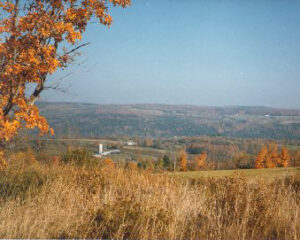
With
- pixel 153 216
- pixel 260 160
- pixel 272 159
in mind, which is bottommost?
pixel 272 159

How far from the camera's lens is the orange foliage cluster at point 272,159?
94000 millimetres

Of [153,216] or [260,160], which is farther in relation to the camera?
[260,160]

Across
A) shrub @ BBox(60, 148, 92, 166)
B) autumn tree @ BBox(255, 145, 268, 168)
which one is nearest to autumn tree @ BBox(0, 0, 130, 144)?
shrub @ BBox(60, 148, 92, 166)

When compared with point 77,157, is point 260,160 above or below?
below

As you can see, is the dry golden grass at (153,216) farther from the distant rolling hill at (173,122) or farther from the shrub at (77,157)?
the distant rolling hill at (173,122)

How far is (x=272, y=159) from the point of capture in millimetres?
101000

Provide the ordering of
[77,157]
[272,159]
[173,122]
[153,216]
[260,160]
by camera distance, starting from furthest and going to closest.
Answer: [173,122] < [272,159] < [260,160] < [77,157] < [153,216]

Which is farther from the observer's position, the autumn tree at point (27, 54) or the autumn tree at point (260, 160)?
the autumn tree at point (260, 160)

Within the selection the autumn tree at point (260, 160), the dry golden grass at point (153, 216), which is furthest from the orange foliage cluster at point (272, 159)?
the dry golden grass at point (153, 216)

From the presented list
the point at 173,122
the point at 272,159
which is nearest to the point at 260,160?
the point at 272,159

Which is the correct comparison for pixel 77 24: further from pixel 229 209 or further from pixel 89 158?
pixel 89 158

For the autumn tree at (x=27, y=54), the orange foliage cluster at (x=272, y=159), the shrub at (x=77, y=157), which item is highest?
the autumn tree at (x=27, y=54)

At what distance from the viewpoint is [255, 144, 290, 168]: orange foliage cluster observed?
94000 millimetres

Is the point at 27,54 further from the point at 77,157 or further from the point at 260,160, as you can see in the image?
the point at 260,160
